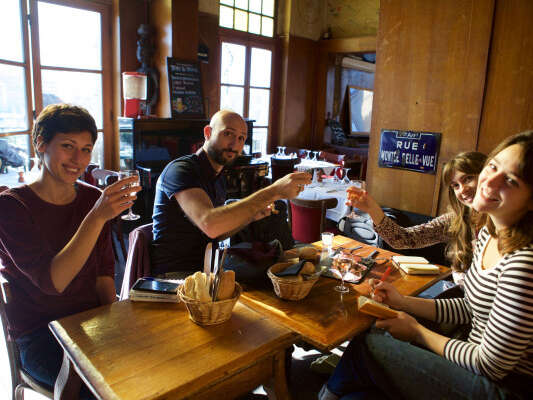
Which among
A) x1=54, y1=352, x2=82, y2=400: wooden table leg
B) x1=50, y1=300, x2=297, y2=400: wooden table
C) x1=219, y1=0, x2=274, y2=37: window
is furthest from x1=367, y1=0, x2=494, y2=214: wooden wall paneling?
x1=219, y1=0, x2=274, y2=37: window

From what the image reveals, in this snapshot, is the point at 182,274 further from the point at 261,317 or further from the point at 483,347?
the point at 483,347

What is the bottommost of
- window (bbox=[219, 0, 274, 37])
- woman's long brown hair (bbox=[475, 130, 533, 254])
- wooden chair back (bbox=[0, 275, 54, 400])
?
wooden chair back (bbox=[0, 275, 54, 400])

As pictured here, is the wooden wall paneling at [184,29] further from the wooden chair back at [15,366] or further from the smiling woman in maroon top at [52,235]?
the wooden chair back at [15,366]

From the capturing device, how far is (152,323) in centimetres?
133

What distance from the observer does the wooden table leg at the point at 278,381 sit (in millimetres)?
1271

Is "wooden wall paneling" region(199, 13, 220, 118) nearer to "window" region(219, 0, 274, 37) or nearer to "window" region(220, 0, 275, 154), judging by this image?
"window" region(220, 0, 275, 154)

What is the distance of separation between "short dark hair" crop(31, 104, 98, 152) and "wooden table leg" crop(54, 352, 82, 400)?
81cm

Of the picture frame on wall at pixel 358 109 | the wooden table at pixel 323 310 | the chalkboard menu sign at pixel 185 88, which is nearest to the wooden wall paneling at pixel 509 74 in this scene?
the wooden table at pixel 323 310

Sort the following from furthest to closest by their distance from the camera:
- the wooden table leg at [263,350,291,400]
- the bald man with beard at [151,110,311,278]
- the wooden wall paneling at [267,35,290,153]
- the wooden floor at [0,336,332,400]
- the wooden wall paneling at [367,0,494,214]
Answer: the wooden wall paneling at [267,35,290,153] < the wooden wall paneling at [367,0,494,214] < the wooden floor at [0,336,332,400] < the bald man with beard at [151,110,311,278] < the wooden table leg at [263,350,291,400]

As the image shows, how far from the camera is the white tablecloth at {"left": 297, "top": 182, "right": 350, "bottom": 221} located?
12.7ft

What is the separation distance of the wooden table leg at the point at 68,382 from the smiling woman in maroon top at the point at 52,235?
22 cm

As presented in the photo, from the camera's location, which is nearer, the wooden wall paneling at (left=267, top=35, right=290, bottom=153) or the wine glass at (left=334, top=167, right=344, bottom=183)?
the wine glass at (left=334, top=167, right=344, bottom=183)

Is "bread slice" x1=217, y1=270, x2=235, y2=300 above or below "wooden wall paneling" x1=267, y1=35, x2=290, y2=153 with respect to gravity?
below

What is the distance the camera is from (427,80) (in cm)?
311
